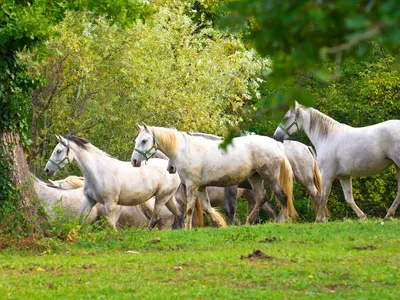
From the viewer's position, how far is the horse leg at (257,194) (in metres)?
19.3

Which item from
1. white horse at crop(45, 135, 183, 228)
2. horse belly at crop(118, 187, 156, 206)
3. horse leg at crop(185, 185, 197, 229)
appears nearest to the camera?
white horse at crop(45, 135, 183, 228)

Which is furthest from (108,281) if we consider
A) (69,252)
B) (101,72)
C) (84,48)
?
(101,72)

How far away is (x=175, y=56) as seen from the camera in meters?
31.8

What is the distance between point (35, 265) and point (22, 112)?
3.89m

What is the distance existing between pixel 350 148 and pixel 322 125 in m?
0.81

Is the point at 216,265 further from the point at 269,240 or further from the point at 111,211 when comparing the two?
the point at 111,211

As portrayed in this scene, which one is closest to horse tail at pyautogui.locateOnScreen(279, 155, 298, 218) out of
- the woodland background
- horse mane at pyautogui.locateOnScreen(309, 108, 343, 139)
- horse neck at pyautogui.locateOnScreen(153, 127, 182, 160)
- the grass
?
horse mane at pyautogui.locateOnScreen(309, 108, 343, 139)

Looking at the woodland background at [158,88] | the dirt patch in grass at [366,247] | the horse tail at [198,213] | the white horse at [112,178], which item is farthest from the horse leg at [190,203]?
the dirt patch in grass at [366,247]

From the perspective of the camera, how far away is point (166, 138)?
17703mm

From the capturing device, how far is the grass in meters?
9.02

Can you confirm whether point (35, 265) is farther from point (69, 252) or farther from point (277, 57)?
point (277, 57)

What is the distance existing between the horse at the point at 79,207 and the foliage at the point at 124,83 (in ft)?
14.3

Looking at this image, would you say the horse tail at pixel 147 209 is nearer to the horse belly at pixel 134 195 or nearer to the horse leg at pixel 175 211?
the horse leg at pixel 175 211

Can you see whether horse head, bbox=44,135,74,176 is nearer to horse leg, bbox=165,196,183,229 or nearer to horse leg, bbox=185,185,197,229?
horse leg, bbox=165,196,183,229
